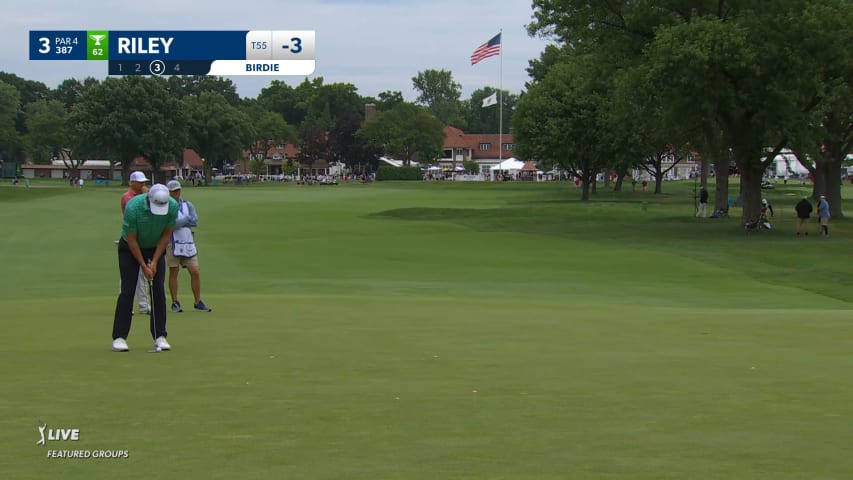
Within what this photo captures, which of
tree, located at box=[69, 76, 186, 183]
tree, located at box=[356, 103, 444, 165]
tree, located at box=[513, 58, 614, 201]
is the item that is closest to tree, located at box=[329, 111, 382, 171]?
tree, located at box=[356, 103, 444, 165]

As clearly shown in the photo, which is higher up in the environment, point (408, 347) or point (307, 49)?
point (307, 49)

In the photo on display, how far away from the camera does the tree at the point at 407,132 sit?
159 metres

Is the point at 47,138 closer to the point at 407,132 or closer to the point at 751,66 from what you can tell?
the point at 407,132

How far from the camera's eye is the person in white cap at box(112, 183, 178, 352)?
36.9 ft

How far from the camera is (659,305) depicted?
20.9 metres

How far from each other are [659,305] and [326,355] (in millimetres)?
11375

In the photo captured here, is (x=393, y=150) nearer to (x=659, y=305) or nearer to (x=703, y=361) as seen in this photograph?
(x=659, y=305)

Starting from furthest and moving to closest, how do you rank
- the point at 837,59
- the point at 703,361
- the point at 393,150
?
the point at 393,150 → the point at 837,59 → the point at 703,361

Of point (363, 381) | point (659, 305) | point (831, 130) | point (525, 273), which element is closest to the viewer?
point (363, 381)

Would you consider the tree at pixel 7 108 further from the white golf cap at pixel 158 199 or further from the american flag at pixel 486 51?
the white golf cap at pixel 158 199

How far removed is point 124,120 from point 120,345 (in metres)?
129

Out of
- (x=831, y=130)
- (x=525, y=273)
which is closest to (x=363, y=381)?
(x=525, y=273)

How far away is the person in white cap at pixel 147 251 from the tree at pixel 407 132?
147 m

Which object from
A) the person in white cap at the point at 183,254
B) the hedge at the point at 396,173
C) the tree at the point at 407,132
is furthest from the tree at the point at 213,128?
the person in white cap at the point at 183,254
